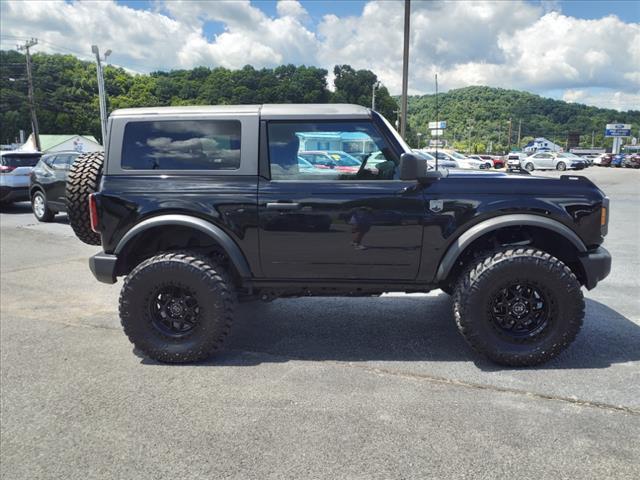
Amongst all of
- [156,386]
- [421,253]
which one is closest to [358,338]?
[421,253]

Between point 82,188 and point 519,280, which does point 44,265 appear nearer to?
point 82,188

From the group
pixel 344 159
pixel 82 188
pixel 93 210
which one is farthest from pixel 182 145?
pixel 344 159

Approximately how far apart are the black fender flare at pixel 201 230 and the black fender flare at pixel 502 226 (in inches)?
59.3

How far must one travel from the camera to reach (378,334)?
14.3 feet

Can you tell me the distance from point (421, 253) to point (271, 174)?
4.10 feet

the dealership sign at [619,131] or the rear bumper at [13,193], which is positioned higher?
the dealership sign at [619,131]

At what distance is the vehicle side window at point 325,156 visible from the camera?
369 centimetres

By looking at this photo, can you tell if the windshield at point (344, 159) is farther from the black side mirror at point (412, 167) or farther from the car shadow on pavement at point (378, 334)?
the car shadow on pavement at point (378, 334)

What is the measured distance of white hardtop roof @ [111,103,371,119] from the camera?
12.1ft

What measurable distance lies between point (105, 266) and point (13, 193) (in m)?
11.5

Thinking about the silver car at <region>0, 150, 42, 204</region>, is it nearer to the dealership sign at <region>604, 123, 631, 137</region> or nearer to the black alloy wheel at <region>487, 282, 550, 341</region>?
the black alloy wheel at <region>487, 282, 550, 341</region>

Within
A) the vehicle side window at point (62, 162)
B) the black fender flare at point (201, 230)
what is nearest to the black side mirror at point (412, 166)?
the black fender flare at point (201, 230)

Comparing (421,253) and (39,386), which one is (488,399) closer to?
(421,253)

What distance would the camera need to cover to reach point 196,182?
370 cm
